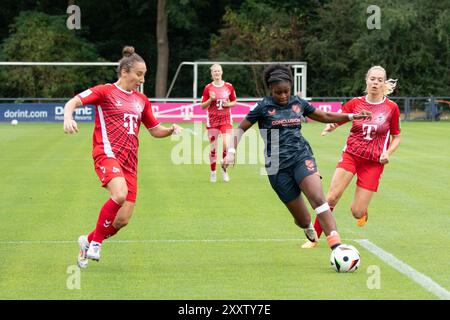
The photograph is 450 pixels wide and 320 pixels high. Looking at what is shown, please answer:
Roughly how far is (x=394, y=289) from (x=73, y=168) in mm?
15232

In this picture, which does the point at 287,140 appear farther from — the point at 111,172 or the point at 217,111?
the point at 217,111

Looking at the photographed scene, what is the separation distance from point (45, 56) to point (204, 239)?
A: 4678 cm

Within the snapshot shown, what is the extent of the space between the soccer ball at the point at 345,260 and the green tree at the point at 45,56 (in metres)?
44.7

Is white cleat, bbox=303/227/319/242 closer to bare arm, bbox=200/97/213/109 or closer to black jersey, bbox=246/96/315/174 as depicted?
black jersey, bbox=246/96/315/174

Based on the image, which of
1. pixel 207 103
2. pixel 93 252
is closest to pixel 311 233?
pixel 93 252

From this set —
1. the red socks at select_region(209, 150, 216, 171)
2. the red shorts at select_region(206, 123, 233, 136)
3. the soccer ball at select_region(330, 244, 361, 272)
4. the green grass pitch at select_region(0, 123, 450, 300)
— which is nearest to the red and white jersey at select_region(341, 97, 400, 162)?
the green grass pitch at select_region(0, 123, 450, 300)

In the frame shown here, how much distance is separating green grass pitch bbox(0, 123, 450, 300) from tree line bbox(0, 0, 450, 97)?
34.0 metres

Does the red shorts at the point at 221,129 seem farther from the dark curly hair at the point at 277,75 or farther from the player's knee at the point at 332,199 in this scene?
the dark curly hair at the point at 277,75

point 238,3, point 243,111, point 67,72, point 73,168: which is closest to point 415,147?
point 73,168

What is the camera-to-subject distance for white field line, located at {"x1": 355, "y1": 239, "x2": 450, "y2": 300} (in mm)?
8680

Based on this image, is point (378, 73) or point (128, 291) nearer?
point (128, 291)

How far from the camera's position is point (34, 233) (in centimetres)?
1277

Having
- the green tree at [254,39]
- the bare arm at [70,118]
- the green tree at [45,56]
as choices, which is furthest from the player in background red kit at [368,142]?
the green tree at [254,39]

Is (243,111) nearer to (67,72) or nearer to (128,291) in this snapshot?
(67,72)
